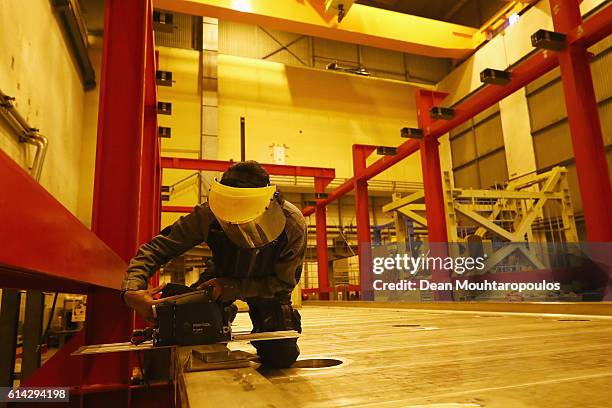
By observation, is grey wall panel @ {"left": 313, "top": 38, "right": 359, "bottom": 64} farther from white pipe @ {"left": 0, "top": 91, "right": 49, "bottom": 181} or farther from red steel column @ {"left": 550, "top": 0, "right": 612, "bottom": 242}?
red steel column @ {"left": 550, "top": 0, "right": 612, "bottom": 242}

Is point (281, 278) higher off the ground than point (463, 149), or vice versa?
point (463, 149)

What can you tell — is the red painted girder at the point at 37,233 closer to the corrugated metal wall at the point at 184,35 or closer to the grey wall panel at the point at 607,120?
the grey wall panel at the point at 607,120

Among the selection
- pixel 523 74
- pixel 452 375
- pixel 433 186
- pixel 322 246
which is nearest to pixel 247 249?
pixel 452 375

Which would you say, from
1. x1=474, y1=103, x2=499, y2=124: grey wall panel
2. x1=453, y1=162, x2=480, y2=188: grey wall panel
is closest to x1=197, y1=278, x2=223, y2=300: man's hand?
A: x1=474, y1=103, x2=499, y2=124: grey wall panel

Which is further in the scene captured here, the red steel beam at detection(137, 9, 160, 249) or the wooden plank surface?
the red steel beam at detection(137, 9, 160, 249)

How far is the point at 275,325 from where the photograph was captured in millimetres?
2258

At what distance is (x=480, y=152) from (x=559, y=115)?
3.32 m

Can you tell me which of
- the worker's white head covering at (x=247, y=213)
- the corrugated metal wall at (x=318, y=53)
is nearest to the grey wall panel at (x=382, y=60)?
the corrugated metal wall at (x=318, y=53)

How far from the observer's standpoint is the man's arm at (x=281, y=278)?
2.06 metres

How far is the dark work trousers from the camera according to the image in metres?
2.00

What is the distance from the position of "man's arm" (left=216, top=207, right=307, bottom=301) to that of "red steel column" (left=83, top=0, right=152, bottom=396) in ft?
2.60

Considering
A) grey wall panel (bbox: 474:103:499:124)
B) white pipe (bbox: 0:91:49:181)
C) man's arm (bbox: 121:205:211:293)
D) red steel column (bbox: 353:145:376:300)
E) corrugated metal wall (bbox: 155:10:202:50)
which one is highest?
corrugated metal wall (bbox: 155:10:202:50)

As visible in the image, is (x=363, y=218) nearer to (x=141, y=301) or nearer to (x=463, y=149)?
(x=141, y=301)

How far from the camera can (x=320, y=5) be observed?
10.5 meters
